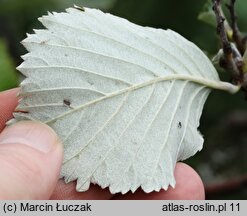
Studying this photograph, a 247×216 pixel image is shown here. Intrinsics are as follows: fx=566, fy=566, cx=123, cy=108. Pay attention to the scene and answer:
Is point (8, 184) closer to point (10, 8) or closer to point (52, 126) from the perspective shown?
point (52, 126)

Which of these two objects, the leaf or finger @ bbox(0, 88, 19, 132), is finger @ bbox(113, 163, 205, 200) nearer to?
the leaf

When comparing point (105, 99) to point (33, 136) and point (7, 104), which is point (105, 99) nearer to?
point (33, 136)

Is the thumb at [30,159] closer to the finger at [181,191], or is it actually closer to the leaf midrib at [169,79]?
the leaf midrib at [169,79]

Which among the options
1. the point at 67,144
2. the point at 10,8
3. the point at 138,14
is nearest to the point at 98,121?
the point at 67,144

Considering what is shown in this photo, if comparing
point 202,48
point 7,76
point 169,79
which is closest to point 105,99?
point 169,79

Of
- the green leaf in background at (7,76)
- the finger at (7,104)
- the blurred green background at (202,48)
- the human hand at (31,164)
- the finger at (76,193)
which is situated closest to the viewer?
the human hand at (31,164)

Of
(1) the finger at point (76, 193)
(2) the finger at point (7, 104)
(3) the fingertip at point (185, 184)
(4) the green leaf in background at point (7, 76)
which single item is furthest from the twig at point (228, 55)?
(4) the green leaf in background at point (7, 76)

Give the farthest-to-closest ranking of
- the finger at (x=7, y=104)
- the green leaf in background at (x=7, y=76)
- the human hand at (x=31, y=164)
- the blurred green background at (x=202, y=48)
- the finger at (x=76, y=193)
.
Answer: the blurred green background at (x=202, y=48)
the green leaf in background at (x=7, y=76)
the finger at (x=7, y=104)
the finger at (x=76, y=193)
the human hand at (x=31, y=164)
